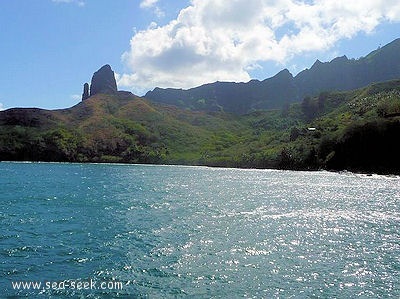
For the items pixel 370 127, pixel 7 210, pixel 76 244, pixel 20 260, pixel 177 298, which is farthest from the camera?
pixel 370 127

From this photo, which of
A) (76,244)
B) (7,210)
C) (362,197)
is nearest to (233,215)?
(76,244)

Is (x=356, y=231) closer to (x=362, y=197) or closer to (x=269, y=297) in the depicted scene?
(x=269, y=297)

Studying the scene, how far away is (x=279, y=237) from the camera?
151 feet

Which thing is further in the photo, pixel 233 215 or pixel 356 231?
pixel 233 215

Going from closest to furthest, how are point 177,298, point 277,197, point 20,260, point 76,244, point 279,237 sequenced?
point 177,298 → point 20,260 → point 76,244 → point 279,237 → point 277,197

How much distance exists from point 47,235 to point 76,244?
17.3 ft

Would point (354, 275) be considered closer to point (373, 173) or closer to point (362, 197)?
point (362, 197)

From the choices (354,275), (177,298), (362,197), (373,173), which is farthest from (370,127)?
(177,298)

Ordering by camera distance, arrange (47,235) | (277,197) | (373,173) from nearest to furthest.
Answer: (47,235)
(277,197)
(373,173)

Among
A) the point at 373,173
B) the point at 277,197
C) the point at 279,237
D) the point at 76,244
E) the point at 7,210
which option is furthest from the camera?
the point at 373,173

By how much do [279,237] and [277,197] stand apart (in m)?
45.1

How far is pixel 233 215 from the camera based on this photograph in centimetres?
6169

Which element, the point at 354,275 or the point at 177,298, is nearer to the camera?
the point at 177,298

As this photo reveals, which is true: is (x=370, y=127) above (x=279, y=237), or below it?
above
